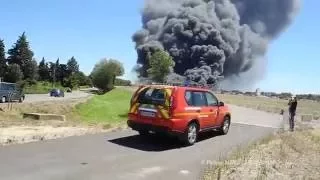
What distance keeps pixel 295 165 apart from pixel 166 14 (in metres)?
95.7

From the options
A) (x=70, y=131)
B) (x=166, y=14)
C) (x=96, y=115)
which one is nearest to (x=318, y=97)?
(x=166, y=14)

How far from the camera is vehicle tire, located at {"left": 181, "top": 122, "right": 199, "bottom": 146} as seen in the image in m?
13.0

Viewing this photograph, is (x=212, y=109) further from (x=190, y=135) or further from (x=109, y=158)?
(x=109, y=158)

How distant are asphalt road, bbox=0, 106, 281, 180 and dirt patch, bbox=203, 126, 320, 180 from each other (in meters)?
0.50

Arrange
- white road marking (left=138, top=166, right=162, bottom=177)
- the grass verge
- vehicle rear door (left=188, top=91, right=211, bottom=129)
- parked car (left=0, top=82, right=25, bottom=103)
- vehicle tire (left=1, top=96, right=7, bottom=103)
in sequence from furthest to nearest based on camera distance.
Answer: the grass verge < parked car (left=0, top=82, right=25, bottom=103) < vehicle tire (left=1, top=96, right=7, bottom=103) < vehicle rear door (left=188, top=91, right=211, bottom=129) < white road marking (left=138, top=166, right=162, bottom=177)

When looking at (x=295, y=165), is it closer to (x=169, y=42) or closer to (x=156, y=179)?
(x=156, y=179)

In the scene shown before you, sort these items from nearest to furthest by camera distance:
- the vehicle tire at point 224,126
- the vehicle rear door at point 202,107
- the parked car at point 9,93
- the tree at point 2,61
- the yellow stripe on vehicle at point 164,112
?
the yellow stripe on vehicle at point 164,112
the vehicle rear door at point 202,107
the vehicle tire at point 224,126
the parked car at point 9,93
the tree at point 2,61

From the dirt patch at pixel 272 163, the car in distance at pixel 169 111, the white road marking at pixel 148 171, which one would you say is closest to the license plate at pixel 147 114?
the car in distance at pixel 169 111

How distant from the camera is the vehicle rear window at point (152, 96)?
12.8 meters

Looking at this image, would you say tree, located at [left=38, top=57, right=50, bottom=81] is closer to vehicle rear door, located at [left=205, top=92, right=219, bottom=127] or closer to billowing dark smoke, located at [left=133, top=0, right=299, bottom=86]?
billowing dark smoke, located at [left=133, top=0, right=299, bottom=86]

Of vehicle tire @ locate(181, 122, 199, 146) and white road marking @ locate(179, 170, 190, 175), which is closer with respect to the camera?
white road marking @ locate(179, 170, 190, 175)

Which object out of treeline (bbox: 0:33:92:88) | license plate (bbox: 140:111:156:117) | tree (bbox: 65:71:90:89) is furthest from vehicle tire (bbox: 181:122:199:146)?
tree (bbox: 65:71:90:89)

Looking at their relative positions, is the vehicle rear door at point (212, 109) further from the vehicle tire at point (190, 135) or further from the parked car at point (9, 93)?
the parked car at point (9, 93)

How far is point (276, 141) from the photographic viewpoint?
1512cm
